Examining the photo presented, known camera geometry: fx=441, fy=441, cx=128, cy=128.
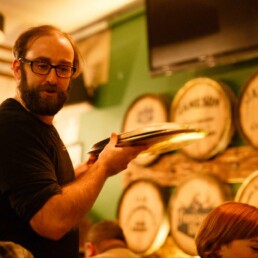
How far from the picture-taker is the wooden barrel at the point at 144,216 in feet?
9.32

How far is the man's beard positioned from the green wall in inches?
70.3

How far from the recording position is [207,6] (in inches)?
105

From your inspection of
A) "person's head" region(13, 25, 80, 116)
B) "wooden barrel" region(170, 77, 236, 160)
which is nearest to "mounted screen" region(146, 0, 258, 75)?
"wooden barrel" region(170, 77, 236, 160)

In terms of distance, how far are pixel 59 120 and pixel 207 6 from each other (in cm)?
205

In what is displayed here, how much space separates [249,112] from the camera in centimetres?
245

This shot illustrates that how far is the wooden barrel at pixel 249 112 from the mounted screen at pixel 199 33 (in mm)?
173

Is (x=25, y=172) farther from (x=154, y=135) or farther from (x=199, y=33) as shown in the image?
(x=199, y=33)

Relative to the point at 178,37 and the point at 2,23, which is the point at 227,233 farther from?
the point at 2,23

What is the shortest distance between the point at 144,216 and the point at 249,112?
1028 mm

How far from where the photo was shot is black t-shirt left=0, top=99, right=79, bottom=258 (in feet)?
3.80

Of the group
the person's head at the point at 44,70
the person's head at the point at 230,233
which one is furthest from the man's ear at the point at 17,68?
the person's head at the point at 230,233

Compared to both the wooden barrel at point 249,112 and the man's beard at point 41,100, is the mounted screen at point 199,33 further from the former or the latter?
the man's beard at point 41,100

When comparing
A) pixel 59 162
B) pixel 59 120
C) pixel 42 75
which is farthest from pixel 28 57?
Result: pixel 59 120

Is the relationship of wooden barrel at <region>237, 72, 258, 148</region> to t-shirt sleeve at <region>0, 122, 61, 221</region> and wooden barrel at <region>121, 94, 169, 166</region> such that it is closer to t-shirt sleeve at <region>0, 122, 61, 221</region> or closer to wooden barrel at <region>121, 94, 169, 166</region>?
wooden barrel at <region>121, 94, 169, 166</region>
